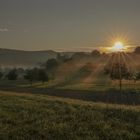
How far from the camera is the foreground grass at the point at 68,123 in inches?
507

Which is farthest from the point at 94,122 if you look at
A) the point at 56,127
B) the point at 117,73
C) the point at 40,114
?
the point at 117,73

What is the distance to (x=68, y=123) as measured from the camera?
48.4 feet

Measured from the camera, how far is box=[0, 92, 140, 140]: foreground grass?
42.2ft

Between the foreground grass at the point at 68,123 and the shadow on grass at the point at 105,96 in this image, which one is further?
the shadow on grass at the point at 105,96

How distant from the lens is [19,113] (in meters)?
17.1

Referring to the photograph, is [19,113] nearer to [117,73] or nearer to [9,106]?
[9,106]

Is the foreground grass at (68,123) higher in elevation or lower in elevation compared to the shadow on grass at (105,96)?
higher

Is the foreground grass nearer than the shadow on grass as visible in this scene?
Yes

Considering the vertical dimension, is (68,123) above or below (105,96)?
above

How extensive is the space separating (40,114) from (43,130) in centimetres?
338

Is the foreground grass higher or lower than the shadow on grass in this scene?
higher

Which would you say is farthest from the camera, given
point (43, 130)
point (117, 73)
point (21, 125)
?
point (117, 73)

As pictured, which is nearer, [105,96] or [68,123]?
[68,123]

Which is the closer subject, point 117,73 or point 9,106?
point 9,106
